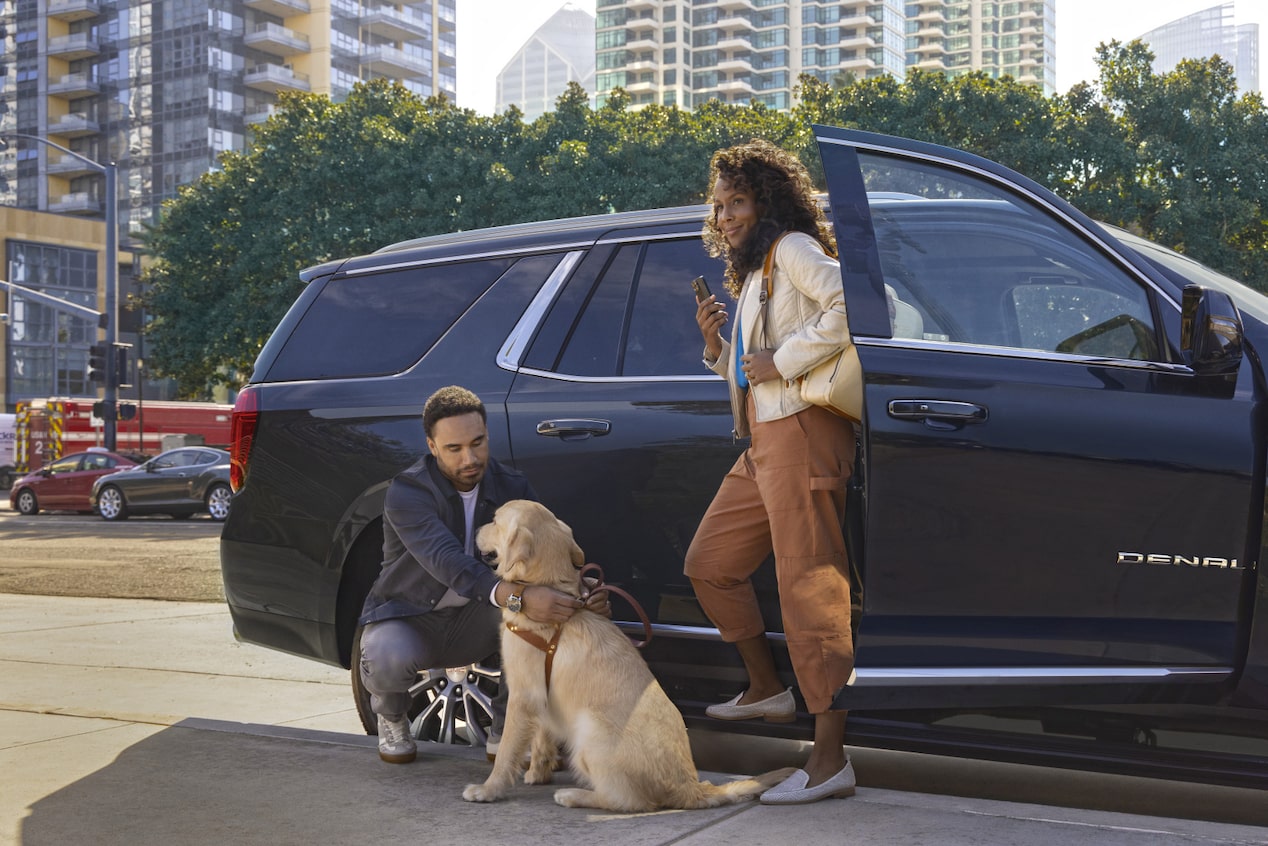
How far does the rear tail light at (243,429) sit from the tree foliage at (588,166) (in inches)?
958

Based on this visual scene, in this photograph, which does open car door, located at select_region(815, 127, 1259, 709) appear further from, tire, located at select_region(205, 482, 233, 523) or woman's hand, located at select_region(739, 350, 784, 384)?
tire, located at select_region(205, 482, 233, 523)

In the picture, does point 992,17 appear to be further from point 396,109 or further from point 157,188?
point 396,109

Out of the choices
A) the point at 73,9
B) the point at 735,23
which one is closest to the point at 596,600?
the point at 73,9

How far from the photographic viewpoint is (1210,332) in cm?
329

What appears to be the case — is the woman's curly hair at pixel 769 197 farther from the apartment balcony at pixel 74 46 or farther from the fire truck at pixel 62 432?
the apartment balcony at pixel 74 46

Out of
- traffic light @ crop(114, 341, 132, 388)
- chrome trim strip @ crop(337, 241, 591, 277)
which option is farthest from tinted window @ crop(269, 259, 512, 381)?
traffic light @ crop(114, 341, 132, 388)

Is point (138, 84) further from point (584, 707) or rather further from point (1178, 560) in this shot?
point (1178, 560)

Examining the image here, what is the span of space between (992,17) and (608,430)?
17360 cm

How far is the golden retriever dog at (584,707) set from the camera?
366 cm

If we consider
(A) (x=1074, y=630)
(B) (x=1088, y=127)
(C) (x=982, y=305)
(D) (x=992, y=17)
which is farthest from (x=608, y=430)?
(D) (x=992, y=17)

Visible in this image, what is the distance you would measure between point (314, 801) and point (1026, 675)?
212cm

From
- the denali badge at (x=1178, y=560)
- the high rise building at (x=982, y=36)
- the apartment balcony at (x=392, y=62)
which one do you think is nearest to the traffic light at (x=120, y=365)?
the denali badge at (x=1178, y=560)

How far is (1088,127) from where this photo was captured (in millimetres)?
28719

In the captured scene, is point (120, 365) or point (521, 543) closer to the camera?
point (521, 543)
